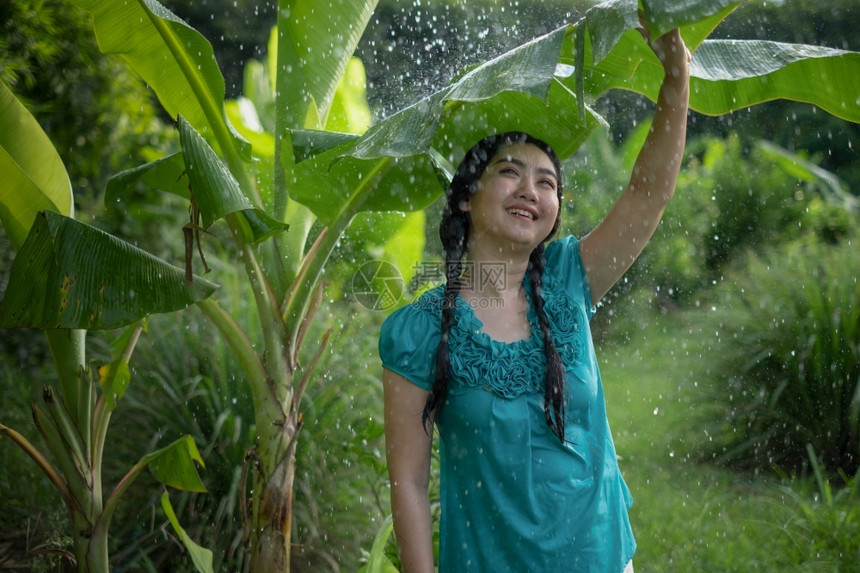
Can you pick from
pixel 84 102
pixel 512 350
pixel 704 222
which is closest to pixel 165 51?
pixel 512 350

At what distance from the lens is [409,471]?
5.16 ft

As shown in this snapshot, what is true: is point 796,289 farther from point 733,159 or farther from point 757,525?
point 733,159

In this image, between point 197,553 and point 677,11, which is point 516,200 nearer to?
point 677,11

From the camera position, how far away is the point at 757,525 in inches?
153

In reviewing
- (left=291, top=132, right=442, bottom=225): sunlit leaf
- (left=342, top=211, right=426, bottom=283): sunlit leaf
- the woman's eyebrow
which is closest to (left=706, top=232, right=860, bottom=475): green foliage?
(left=342, top=211, right=426, bottom=283): sunlit leaf

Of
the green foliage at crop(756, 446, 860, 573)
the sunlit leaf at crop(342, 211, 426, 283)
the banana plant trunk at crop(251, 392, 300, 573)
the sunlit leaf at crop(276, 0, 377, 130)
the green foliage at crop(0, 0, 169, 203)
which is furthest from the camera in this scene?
the green foliage at crop(0, 0, 169, 203)

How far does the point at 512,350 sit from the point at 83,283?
0.94 m

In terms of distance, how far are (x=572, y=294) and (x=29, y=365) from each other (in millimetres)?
3590

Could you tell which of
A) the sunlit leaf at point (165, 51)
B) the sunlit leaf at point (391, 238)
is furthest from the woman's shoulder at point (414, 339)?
the sunlit leaf at point (391, 238)

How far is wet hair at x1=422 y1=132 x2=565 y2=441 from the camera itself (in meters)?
1.54

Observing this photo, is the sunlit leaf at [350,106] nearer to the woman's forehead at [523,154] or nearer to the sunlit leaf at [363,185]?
the sunlit leaf at [363,185]

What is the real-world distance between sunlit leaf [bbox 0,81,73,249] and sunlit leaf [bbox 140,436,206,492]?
0.74 meters

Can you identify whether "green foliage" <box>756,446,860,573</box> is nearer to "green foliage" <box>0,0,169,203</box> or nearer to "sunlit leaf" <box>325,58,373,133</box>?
"sunlit leaf" <box>325,58,373,133</box>

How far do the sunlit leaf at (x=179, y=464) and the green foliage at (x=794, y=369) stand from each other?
3.37 m
